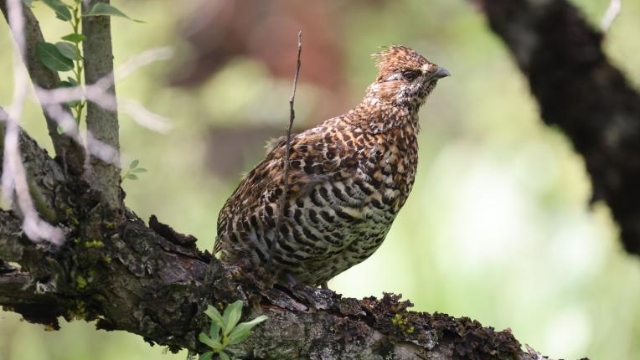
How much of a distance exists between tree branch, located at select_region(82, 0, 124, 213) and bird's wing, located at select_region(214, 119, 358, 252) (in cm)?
91

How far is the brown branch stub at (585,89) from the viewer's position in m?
3.80

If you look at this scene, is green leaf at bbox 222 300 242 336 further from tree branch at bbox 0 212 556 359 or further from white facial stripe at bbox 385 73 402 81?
white facial stripe at bbox 385 73 402 81

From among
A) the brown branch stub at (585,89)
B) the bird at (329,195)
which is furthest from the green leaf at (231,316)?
the brown branch stub at (585,89)

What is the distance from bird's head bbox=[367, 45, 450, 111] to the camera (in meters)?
3.67

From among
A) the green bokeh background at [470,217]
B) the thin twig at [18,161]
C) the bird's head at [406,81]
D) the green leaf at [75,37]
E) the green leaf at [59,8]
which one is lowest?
the thin twig at [18,161]

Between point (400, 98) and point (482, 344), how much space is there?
1051mm

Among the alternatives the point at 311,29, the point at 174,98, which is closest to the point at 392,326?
the point at 174,98

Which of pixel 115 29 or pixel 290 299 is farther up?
pixel 115 29

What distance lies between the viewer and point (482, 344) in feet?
9.69

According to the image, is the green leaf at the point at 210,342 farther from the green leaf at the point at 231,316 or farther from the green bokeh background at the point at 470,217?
the green bokeh background at the point at 470,217

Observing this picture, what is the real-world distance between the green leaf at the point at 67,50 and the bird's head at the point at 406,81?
1568 millimetres

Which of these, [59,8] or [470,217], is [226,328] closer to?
[59,8]

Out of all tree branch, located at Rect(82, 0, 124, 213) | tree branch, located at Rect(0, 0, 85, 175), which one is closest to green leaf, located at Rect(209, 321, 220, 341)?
tree branch, located at Rect(82, 0, 124, 213)

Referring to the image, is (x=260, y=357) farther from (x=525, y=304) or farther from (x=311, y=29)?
(x=311, y=29)
